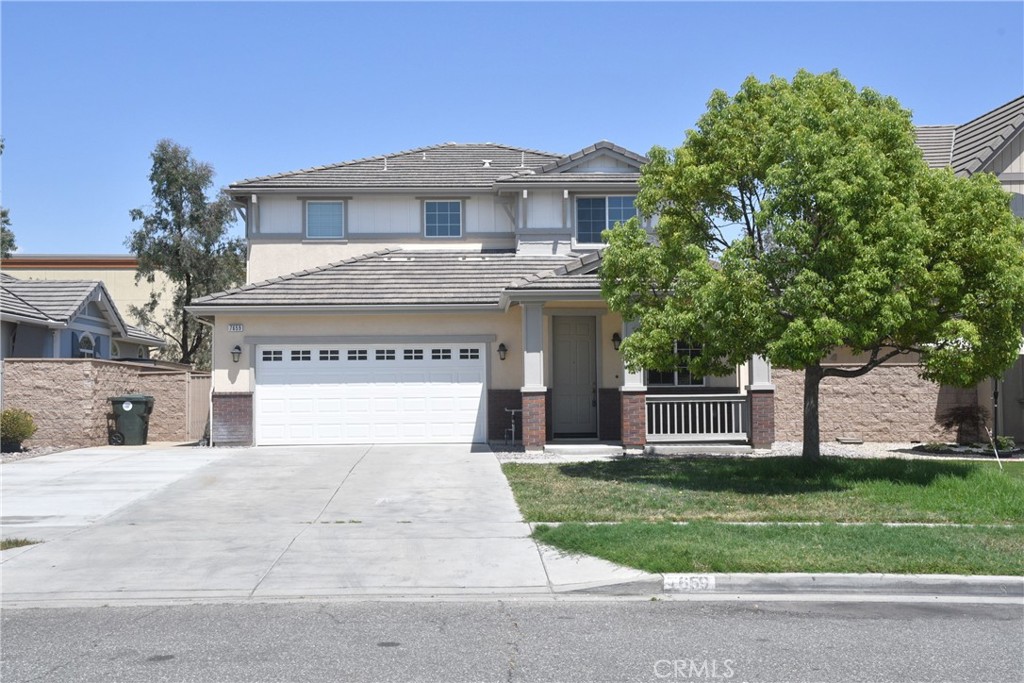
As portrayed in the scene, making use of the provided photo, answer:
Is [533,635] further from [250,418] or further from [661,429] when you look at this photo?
[250,418]

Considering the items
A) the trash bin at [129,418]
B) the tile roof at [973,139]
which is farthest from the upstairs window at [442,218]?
the tile roof at [973,139]

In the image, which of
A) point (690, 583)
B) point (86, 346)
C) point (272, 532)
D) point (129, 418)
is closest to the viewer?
point (690, 583)

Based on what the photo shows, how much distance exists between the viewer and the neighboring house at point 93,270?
47594 millimetres

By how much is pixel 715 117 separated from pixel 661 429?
6.81 m

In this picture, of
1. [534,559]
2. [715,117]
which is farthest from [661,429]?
[534,559]

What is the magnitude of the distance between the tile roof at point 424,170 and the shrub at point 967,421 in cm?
1235

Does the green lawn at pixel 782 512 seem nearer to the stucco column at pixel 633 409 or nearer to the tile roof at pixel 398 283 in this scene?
the stucco column at pixel 633 409

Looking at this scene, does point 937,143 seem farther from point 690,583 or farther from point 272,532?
point 272,532

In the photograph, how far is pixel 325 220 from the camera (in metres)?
25.4

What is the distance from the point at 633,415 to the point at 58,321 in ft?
55.2

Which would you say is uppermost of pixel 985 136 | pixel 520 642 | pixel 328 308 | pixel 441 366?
pixel 985 136

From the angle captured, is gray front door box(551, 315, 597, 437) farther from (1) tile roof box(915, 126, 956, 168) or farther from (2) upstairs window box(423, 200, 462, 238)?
(1) tile roof box(915, 126, 956, 168)

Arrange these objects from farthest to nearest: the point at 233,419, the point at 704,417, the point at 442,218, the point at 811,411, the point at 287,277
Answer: the point at 442,218
the point at 287,277
the point at 233,419
the point at 704,417
the point at 811,411

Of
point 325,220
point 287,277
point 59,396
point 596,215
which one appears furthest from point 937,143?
point 59,396
